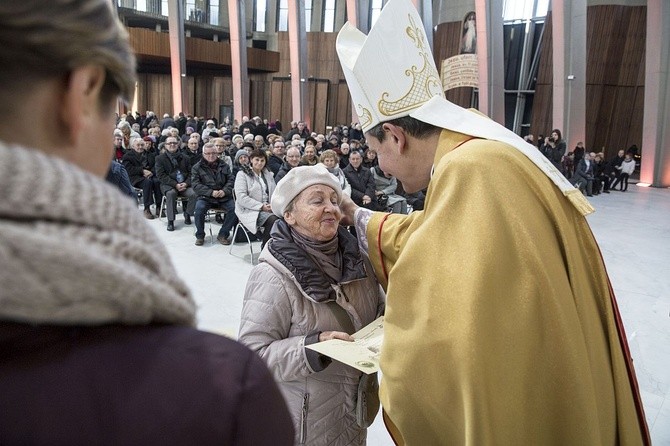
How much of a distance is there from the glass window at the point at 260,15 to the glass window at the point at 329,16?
3.17 metres

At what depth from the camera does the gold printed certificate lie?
56.7 inches

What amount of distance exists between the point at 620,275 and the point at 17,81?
6.11 m

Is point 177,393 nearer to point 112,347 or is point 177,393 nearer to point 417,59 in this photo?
point 112,347

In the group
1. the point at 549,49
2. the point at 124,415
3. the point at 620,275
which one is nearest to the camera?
the point at 124,415

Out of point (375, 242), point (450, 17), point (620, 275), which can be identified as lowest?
point (620, 275)

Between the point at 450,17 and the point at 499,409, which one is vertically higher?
the point at 450,17

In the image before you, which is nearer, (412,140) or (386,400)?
(386,400)

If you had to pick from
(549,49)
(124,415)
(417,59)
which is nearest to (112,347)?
(124,415)

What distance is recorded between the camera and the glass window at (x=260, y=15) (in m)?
24.9

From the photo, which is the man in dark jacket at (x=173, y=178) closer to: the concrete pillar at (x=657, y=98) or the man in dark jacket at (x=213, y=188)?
the man in dark jacket at (x=213, y=188)

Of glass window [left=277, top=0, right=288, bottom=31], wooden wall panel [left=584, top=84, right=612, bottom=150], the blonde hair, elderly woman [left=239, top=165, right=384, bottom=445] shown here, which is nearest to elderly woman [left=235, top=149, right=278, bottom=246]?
elderly woman [left=239, top=165, right=384, bottom=445]

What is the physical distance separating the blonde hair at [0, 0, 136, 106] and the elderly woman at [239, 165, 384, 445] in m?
1.25

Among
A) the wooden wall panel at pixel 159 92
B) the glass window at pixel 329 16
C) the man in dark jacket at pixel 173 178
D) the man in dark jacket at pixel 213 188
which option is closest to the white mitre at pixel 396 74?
the man in dark jacket at pixel 213 188

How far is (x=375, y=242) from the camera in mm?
1687
